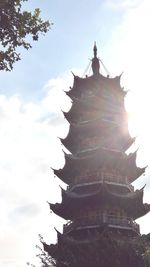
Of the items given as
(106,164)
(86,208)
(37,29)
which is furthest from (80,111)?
(37,29)

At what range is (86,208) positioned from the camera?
34.4m

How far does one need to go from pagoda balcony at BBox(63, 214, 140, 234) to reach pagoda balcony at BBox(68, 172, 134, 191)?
9.17 ft

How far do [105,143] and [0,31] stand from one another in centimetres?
2527

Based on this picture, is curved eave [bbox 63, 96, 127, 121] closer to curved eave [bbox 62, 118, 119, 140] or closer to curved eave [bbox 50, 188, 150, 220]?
curved eave [bbox 62, 118, 119, 140]

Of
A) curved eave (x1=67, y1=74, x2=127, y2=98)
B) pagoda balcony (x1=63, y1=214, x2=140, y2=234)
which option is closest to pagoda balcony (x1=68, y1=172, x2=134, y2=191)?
pagoda balcony (x1=63, y1=214, x2=140, y2=234)

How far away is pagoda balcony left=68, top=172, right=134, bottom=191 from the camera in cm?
3472

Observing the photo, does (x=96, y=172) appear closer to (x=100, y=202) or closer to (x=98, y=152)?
(x=98, y=152)

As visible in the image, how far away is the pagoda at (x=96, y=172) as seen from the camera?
32.8m

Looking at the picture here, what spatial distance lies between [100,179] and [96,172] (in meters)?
1.11

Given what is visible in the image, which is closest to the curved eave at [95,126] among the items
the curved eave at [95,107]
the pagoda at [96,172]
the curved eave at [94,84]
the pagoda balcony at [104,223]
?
the pagoda at [96,172]

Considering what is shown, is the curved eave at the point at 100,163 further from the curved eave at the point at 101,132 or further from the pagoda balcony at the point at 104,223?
the pagoda balcony at the point at 104,223

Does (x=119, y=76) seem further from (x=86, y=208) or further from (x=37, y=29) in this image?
(x=37, y=29)

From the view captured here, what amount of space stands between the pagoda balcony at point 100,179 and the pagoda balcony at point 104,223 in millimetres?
2794

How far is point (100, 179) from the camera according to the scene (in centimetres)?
3456
